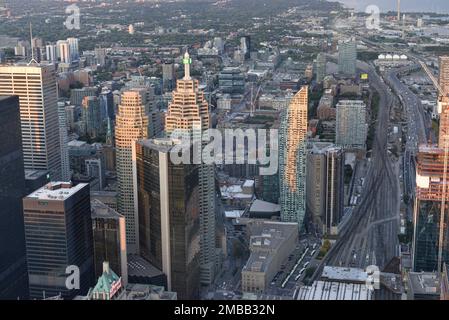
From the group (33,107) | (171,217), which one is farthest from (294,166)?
(33,107)

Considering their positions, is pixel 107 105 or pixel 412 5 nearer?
pixel 412 5

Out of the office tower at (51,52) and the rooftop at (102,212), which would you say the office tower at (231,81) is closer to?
the office tower at (51,52)

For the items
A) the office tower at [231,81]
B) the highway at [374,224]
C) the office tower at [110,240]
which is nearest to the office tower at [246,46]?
the office tower at [231,81]

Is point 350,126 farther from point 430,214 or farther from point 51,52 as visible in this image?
point 51,52

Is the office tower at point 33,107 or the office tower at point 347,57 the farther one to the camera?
→ the office tower at point 347,57

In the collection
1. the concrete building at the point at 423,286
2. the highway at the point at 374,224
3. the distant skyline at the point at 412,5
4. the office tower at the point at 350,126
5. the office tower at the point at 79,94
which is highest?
the distant skyline at the point at 412,5

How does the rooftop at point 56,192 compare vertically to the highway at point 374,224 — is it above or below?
above
